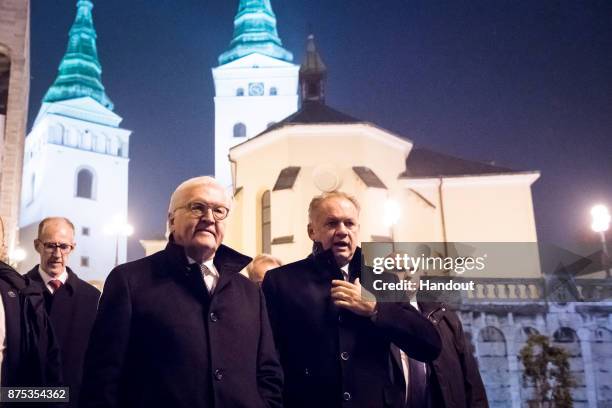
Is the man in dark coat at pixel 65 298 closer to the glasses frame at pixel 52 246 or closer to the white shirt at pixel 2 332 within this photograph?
the glasses frame at pixel 52 246

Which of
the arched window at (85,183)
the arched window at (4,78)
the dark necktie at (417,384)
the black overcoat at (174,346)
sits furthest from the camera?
the arched window at (85,183)

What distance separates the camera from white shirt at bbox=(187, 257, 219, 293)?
117 inches

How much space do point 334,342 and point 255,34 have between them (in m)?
48.1

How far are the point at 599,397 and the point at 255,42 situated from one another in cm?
3993

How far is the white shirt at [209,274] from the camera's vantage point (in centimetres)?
297

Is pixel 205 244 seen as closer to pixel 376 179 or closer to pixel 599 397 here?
pixel 599 397

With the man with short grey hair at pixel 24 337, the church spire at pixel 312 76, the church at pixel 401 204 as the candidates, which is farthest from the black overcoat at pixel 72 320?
the church spire at pixel 312 76

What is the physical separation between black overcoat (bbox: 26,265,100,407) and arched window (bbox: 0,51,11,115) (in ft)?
34.2

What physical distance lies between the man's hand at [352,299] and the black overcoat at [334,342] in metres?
0.06

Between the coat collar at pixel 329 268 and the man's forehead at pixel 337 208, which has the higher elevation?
the man's forehead at pixel 337 208

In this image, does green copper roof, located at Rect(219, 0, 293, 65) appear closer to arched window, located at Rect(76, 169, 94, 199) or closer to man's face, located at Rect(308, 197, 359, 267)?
arched window, located at Rect(76, 169, 94, 199)

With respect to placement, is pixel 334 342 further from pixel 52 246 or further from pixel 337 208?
pixel 52 246

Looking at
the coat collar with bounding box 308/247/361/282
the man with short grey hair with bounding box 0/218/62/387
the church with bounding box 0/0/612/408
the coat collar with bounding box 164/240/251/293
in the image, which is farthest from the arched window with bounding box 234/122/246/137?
the coat collar with bounding box 164/240/251/293

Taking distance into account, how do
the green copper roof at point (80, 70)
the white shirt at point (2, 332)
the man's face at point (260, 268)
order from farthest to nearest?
the green copper roof at point (80, 70) → the man's face at point (260, 268) → the white shirt at point (2, 332)
